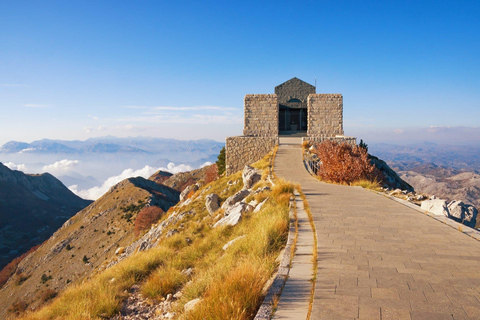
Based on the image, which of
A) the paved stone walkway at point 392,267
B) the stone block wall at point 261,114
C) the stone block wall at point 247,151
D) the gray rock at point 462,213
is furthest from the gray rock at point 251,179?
the stone block wall at point 261,114

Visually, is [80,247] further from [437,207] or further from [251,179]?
[437,207]

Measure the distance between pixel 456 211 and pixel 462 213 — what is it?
0.60ft

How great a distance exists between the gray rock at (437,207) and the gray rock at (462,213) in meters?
0.15

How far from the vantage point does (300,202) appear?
28.4ft

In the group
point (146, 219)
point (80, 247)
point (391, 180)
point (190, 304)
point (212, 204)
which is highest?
point (190, 304)

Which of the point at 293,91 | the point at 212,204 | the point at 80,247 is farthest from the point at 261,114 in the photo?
the point at 80,247

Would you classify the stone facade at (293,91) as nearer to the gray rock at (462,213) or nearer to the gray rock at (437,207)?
the gray rock at (437,207)

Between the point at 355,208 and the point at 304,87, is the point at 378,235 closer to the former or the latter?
the point at 355,208

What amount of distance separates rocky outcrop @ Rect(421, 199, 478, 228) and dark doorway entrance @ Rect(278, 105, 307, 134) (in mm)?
24211

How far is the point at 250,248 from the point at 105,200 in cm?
8770

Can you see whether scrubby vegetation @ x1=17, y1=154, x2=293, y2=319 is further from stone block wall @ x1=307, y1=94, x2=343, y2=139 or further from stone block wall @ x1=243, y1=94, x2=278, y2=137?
stone block wall @ x1=307, y1=94, x2=343, y2=139

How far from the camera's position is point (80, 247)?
64062 mm

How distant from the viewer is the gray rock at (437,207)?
7.63 m

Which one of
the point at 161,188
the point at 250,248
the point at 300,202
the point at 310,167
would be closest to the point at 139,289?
the point at 250,248
